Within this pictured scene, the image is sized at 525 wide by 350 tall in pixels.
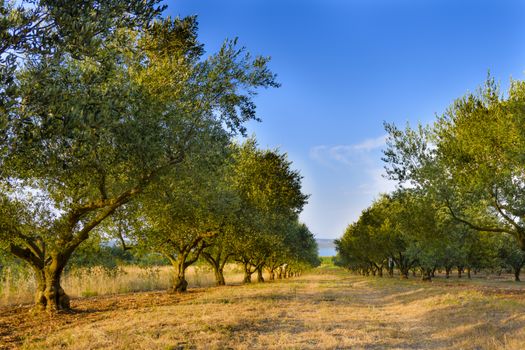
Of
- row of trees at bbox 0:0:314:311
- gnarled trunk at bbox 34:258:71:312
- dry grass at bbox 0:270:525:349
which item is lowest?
dry grass at bbox 0:270:525:349

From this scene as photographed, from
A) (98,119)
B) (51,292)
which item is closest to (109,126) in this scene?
(98,119)

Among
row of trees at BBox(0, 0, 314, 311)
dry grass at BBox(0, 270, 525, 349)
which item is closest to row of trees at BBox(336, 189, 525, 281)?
dry grass at BBox(0, 270, 525, 349)

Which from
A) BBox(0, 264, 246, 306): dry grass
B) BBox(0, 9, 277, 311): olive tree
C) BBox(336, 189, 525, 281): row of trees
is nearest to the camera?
BBox(0, 9, 277, 311): olive tree

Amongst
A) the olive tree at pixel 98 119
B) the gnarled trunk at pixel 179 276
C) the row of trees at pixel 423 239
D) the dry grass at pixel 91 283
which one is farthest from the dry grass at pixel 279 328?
the gnarled trunk at pixel 179 276

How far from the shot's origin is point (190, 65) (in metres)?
17.0

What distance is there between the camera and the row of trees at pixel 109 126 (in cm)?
965

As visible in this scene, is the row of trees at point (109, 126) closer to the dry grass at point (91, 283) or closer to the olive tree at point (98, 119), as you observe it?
the olive tree at point (98, 119)

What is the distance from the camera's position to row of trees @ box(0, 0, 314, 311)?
31.7 ft

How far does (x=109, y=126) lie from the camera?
1105cm

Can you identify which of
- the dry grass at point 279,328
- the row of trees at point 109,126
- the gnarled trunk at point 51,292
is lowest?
the dry grass at point 279,328

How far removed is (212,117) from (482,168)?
17.4 meters

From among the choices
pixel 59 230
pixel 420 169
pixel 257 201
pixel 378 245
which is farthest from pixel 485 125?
pixel 378 245

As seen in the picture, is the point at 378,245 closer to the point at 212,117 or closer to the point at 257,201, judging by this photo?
the point at 257,201

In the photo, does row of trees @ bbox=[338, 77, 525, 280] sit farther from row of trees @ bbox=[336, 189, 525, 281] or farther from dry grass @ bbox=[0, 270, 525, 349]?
dry grass @ bbox=[0, 270, 525, 349]
